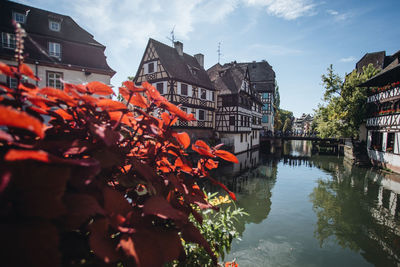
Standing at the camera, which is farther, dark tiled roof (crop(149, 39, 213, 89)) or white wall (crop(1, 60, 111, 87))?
dark tiled roof (crop(149, 39, 213, 89))

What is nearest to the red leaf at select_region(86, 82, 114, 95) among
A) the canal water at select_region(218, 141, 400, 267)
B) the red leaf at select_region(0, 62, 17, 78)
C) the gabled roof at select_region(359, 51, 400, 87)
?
the red leaf at select_region(0, 62, 17, 78)

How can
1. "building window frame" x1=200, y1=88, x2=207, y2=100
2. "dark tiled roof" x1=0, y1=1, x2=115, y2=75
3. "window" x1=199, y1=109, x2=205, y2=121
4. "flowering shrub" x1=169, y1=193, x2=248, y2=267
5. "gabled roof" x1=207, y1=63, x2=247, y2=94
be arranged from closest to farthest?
1. "flowering shrub" x1=169, y1=193, x2=248, y2=267
2. "dark tiled roof" x1=0, y1=1, x2=115, y2=75
3. "window" x1=199, y1=109, x2=205, y2=121
4. "building window frame" x1=200, y1=88, x2=207, y2=100
5. "gabled roof" x1=207, y1=63, x2=247, y2=94

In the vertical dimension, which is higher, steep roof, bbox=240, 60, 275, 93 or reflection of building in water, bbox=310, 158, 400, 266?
steep roof, bbox=240, 60, 275, 93

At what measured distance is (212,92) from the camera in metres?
22.9

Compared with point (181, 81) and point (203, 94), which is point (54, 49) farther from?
point (203, 94)

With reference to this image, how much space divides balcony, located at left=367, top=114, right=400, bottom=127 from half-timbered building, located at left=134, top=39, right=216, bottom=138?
16050 millimetres

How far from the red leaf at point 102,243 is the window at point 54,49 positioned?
52.8 feet

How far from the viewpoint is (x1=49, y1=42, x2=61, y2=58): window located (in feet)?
41.7

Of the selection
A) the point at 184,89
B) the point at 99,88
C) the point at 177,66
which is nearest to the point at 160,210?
the point at 99,88

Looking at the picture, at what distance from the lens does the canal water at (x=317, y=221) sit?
5777 millimetres

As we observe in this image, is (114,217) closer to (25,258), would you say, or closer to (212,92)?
(25,258)

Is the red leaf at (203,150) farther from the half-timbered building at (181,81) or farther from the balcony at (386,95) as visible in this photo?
the balcony at (386,95)

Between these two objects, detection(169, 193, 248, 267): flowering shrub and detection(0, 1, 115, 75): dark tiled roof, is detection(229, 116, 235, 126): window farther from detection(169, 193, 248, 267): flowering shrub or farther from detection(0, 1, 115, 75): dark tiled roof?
detection(169, 193, 248, 267): flowering shrub

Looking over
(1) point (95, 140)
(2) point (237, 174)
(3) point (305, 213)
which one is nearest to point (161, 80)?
(2) point (237, 174)
